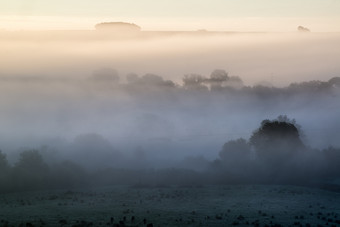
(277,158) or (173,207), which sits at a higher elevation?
(277,158)

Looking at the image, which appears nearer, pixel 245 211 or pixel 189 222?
pixel 189 222

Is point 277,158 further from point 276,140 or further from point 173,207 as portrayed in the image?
point 173,207

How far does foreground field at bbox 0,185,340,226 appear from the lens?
52.4m

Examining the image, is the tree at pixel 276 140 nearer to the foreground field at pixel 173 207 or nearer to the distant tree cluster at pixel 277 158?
the distant tree cluster at pixel 277 158

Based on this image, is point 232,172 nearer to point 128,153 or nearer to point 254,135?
point 254,135

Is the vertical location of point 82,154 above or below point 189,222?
above

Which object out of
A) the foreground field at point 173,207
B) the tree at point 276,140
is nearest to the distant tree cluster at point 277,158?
the tree at point 276,140

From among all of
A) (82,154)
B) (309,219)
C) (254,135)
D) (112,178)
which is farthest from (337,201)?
(82,154)

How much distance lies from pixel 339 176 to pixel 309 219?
6384 centimetres

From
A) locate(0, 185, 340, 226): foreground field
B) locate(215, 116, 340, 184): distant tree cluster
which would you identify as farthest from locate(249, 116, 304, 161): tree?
locate(0, 185, 340, 226): foreground field

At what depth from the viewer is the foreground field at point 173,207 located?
172 feet

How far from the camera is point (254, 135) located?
435 feet

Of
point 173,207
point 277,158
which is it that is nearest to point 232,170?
point 277,158

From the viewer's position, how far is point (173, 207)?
62625mm
